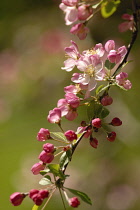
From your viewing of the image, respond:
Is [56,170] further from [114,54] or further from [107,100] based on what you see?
[114,54]

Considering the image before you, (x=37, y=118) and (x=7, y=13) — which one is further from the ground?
(x=7, y=13)

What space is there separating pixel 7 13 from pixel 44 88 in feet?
2.40

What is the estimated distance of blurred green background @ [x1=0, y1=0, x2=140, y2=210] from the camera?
2924mm

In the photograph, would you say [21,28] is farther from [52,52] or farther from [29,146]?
[29,146]

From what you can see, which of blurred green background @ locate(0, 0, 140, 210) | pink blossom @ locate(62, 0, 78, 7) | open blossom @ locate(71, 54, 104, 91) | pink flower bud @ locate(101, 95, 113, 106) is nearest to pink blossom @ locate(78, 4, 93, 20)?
pink blossom @ locate(62, 0, 78, 7)

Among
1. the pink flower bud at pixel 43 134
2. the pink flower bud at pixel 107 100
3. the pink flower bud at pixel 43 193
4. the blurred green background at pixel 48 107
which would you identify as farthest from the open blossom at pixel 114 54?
the blurred green background at pixel 48 107

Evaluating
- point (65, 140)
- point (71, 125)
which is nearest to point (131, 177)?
point (71, 125)

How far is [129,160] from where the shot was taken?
10.0ft

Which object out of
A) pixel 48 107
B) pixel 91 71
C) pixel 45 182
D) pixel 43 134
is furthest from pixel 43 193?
pixel 48 107

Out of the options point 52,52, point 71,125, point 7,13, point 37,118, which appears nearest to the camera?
point 71,125

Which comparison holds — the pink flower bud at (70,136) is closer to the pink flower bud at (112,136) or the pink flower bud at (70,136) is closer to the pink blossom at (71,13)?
the pink flower bud at (112,136)

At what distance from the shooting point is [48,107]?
381cm

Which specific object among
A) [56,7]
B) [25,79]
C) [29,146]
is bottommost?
[29,146]

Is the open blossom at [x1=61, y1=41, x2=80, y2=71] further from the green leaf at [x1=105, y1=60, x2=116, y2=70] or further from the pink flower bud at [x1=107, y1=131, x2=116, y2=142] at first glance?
the pink flower bud at [x1=107, y1=131, x2=116, y2=142]
